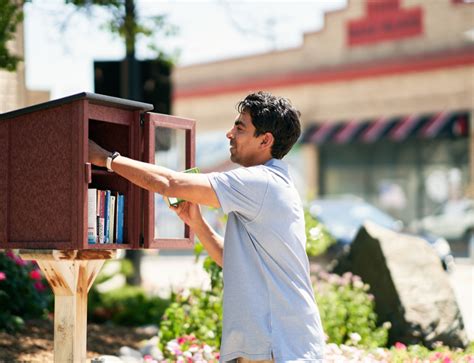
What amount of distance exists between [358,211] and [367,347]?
36.4 feet

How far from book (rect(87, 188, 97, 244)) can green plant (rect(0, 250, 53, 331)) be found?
336 cm

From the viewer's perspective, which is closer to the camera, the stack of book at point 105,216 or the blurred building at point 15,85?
the stack of book at point 105,216

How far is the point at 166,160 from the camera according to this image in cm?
482

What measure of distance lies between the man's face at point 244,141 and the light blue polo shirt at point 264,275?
5.4 inches

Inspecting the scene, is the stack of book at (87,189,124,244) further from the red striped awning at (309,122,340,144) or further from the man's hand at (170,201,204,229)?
the red striped awning at (309,122,340,144)

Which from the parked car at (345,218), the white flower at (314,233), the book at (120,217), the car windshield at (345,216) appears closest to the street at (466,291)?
the parked car at (345,218)

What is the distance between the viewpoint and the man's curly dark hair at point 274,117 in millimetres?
3912

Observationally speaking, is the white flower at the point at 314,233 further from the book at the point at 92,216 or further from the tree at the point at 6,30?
the book at the point at 92,216

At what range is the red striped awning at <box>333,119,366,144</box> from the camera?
30.4m

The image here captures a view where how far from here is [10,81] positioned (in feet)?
31.6

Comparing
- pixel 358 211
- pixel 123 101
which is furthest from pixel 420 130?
pixel 123 101

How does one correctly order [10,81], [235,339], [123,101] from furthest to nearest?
[10,81] < [123,101] < [235,339]

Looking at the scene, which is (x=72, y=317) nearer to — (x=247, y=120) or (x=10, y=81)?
(x=247, y=120)

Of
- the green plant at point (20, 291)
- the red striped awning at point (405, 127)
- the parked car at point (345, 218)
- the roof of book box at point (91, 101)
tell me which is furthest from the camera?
the red striped awning at point (405, 127)
